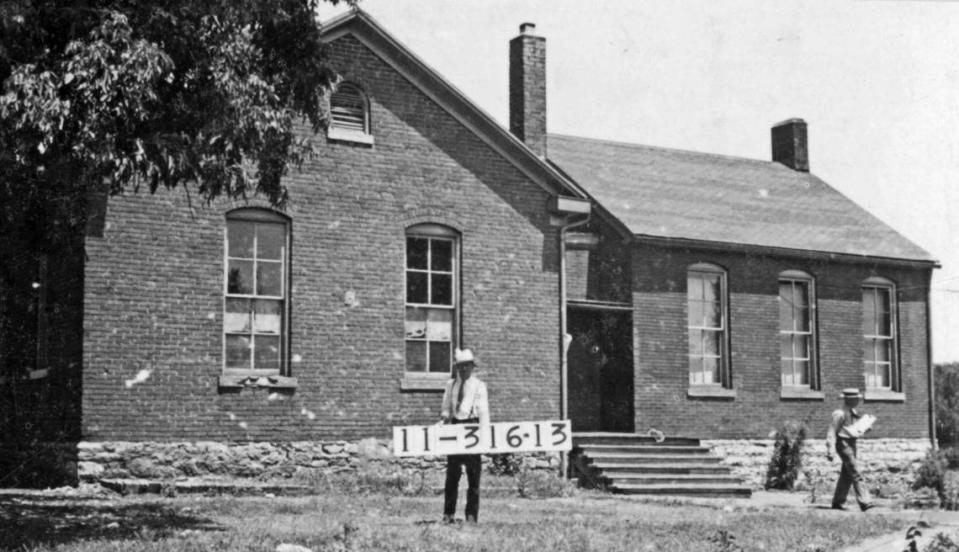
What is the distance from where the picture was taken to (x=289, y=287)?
18266 mm

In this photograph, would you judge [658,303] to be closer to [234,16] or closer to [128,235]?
[128,235]

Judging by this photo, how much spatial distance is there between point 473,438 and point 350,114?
25.5 ft

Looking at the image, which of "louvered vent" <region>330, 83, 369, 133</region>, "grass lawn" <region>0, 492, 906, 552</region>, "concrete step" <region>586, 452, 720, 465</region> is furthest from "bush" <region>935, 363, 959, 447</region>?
"louvered vent" <region>330, 83, 369, 133</region>

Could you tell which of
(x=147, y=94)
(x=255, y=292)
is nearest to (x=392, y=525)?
(x=147, y=94)

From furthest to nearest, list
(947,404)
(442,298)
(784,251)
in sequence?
1. (947,404)
2. (784,251)
3. (442,298)

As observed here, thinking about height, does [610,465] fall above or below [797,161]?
below

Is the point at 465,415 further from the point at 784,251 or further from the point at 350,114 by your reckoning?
the point at 784,251

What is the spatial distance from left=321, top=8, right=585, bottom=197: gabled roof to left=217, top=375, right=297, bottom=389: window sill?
499 cm

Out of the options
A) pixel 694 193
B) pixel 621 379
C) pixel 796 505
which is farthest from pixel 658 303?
pixel 796 505

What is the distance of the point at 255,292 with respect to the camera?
59.4 ft

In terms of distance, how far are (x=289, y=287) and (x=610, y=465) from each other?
5904mm

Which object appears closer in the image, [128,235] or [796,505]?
[128,235]

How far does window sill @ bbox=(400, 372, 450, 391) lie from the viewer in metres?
19.1

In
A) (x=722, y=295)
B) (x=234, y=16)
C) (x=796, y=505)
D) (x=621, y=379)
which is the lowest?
(x=796, y=505)
